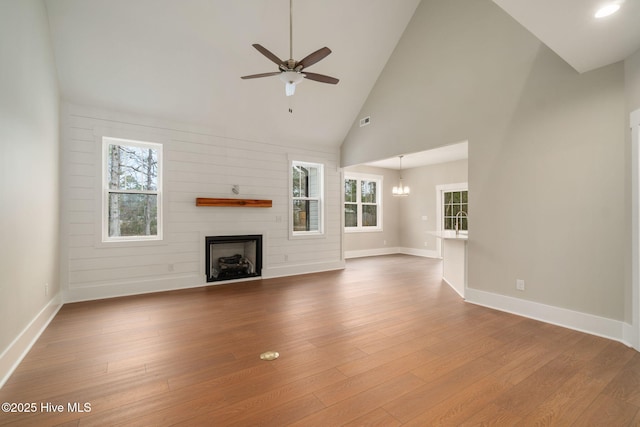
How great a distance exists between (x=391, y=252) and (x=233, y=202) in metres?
6.04

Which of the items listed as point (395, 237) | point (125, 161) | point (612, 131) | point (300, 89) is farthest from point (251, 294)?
point (395, 237)

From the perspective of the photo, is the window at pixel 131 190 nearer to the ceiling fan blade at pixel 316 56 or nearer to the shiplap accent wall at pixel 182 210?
the shiplap accent wall at pixel 182 210

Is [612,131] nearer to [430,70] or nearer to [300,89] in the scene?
[430,70]

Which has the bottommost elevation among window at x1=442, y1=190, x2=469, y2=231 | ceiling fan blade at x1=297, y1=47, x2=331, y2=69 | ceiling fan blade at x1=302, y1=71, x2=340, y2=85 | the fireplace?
the fireplace

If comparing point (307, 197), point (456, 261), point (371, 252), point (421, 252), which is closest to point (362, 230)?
point (371, 252)

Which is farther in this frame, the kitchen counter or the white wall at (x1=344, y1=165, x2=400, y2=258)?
the white wall at (x1=344, y1=165, x2=400, y2=258)

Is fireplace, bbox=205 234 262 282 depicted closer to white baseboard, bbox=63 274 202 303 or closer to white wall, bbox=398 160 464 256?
white baseboard, bbox=63 274 202 303

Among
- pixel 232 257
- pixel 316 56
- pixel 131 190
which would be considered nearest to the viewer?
pixel 316 56

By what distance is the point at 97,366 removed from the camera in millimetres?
2514

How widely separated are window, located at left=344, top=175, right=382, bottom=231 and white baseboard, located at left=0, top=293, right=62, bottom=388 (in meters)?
6.86

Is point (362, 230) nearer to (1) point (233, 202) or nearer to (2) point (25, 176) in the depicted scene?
(1) point (233, 202)

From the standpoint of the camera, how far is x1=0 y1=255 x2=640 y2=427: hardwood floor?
1.90m

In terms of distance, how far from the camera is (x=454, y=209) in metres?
8.69

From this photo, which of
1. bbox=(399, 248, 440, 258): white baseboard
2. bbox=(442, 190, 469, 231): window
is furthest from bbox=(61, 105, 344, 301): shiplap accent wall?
bbox=(442, 190, 469, 231): window
